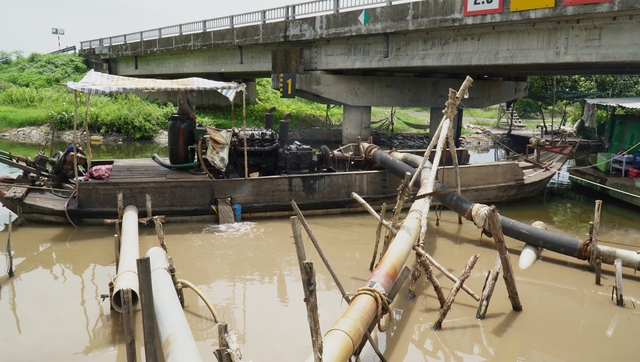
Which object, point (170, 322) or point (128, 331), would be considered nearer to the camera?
point (128, 331)

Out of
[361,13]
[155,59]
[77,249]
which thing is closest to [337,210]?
[77,249]

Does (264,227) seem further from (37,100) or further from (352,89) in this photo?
(37,100)

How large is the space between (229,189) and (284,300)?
13.6ft

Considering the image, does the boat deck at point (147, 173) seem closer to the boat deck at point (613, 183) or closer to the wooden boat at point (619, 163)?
the boat deck at point (613, 183)

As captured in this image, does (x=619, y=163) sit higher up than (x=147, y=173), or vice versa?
(x=147, y=173)

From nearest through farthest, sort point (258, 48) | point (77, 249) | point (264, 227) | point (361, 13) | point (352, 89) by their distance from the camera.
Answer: point (77, 249), point (264, 227), point (361, 13), point (352, 89), point (258, 48)

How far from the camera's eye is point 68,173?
35.9ft

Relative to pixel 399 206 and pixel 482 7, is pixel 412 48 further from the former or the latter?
pixel 399 206

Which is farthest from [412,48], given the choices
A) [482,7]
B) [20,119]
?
[20,119]

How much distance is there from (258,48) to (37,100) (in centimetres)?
1671

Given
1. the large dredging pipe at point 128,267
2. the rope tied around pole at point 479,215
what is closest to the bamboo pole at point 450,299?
the rope tied around pole at point 479,215

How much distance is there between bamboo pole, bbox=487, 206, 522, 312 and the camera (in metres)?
6.66

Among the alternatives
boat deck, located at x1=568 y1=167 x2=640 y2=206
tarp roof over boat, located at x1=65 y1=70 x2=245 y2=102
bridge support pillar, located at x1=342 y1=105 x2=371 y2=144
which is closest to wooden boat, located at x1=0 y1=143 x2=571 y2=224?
boat deck, located at x1=568 y1=167 x2=640 y2=206

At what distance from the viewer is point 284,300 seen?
25.2 ft
